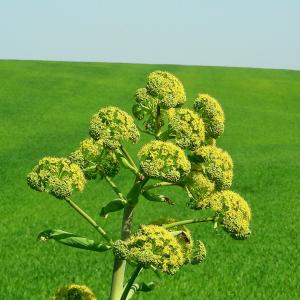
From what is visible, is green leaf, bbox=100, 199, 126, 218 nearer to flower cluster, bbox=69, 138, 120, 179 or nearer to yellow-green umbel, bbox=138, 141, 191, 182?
flower cluster, bbox=69, 138, 120, 179

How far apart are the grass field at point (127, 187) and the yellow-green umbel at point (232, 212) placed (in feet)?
34.4

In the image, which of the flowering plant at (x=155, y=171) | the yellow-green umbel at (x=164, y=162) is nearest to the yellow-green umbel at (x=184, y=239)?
the flowering plant at (x=155, y=171)

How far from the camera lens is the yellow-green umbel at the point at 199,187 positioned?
389cm

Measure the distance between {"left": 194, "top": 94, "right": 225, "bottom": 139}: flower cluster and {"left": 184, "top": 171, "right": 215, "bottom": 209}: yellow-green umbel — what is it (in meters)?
0.29

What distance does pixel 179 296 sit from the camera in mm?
14180

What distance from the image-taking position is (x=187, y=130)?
372cm

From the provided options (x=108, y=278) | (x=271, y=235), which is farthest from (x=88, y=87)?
(x=108, y=278)

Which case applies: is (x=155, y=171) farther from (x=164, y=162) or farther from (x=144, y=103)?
(x=144, y=103)

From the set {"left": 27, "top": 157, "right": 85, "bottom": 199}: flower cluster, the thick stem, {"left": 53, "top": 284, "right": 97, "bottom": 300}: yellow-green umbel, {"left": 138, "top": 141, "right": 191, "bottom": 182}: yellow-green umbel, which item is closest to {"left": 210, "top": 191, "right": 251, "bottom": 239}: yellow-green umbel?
{"left": 138, "top": 141, "right": 191, "bottom": 182}: yellow-green umbel

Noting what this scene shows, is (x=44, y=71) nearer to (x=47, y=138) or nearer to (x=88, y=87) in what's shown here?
(x=88, y=87)

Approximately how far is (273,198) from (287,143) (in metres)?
20.5

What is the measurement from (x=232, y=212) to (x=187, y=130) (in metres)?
0.58

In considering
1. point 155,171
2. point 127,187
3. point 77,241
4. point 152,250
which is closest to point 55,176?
point 77,241

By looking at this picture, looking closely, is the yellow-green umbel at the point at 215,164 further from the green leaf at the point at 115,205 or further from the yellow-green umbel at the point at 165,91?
the green leaf at the point at 115,205
